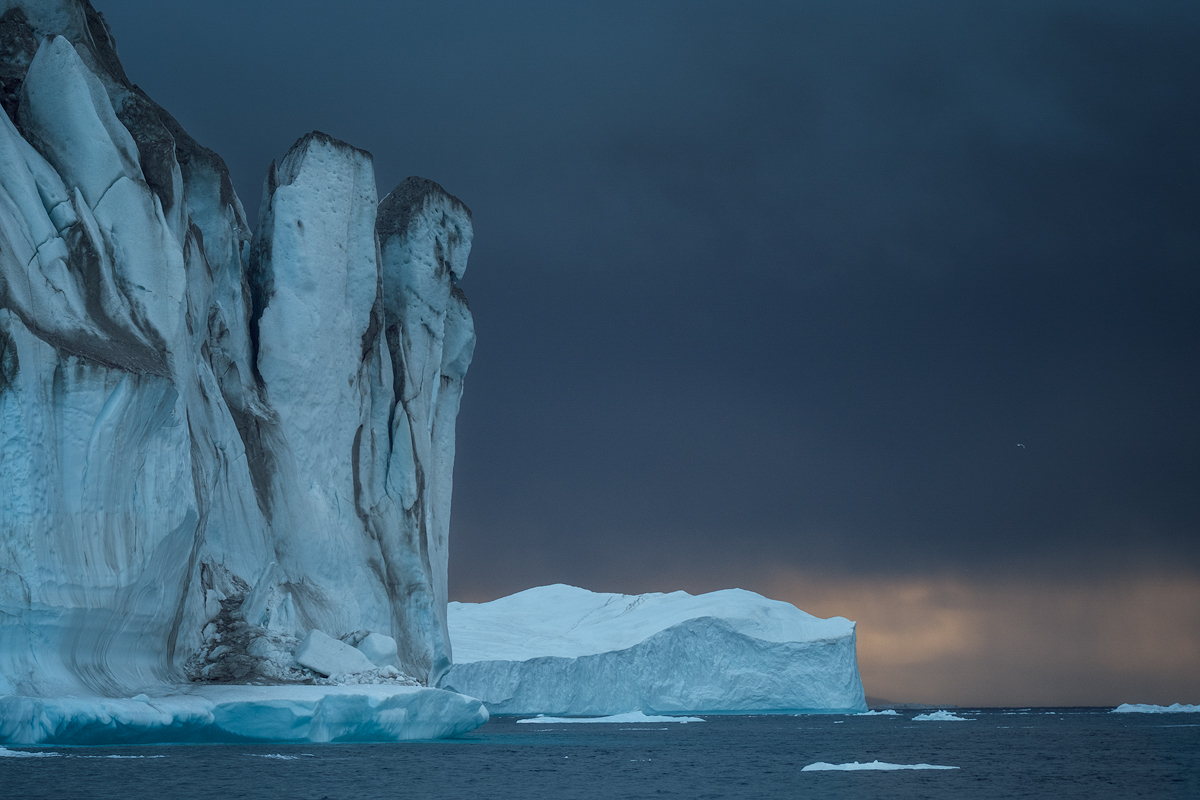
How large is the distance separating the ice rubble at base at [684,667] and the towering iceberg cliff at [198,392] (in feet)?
62.1

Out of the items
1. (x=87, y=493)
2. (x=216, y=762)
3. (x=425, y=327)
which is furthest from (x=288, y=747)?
(x=425, y=327)

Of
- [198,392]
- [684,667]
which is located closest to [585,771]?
[198,392]

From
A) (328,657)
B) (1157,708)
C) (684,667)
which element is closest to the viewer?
(328,657)

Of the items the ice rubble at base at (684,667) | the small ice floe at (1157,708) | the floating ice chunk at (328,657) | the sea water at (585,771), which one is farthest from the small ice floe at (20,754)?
the small ice floe at (1157,708)

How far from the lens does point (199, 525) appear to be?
16.6 meters

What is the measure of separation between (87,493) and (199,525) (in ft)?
8.37

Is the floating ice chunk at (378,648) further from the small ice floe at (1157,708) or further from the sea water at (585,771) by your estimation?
the small ice floe at (1157,708)

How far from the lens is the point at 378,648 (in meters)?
19.2

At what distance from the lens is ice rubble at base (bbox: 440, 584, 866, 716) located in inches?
1679

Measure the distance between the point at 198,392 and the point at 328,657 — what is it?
4574mm

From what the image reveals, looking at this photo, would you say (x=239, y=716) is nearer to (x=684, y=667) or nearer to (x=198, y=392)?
(x=198, y=392)

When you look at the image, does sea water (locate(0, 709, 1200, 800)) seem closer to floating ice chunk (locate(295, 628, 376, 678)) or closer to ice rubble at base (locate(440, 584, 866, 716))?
floating ice chunk (locate(295, 628, 376, 678))

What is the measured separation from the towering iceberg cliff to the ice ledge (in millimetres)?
510

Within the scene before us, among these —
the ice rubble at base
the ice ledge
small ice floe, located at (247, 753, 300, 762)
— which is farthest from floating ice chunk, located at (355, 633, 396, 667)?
the ice rubble at base
